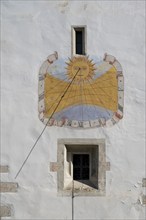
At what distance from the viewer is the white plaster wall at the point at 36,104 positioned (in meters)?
6.48

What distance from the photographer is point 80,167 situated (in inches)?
269

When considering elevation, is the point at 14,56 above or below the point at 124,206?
above

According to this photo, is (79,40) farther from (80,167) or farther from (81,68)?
(80,167)

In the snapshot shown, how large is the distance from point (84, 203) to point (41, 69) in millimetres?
2052

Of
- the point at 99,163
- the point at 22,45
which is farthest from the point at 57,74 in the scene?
the point at 99,163

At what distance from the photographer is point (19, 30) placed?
6746 mm

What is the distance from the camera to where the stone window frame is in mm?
6504

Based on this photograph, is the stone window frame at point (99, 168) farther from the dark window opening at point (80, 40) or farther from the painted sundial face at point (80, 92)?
the dark window opening at point (80, 40)

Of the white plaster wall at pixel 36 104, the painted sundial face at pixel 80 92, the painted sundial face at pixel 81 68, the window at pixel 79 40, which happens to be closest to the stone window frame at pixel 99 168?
the white plaster wall at pixel 36 104

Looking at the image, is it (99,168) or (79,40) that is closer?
(99,168)

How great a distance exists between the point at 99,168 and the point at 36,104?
131 centimetres

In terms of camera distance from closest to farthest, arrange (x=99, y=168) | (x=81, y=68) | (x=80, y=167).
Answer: (x=99, y=168) < (x=81, y=68) < (x=80, y=167)

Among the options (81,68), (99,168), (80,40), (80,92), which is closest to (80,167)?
(99,168)

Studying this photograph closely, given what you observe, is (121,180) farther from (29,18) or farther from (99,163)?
(29,18)
